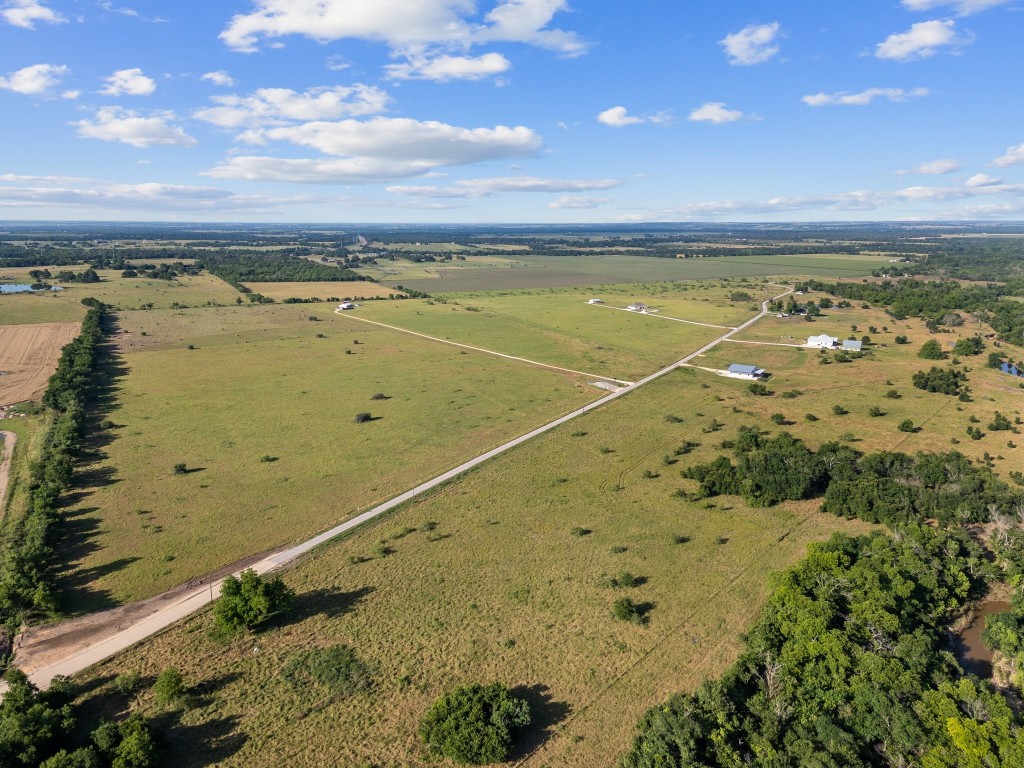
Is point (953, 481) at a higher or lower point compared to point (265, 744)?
higher

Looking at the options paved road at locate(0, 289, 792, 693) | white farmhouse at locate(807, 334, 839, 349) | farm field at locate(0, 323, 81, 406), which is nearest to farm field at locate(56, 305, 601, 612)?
paved road at locate(0, 289, 792, 693)

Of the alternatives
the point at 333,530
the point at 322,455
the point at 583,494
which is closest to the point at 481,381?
the point at 322,455

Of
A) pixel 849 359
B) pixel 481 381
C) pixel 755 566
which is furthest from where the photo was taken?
pixel 849 359

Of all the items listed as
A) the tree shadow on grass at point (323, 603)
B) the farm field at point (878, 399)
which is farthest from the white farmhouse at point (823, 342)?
the tree shadow on grass at point (323, 603)

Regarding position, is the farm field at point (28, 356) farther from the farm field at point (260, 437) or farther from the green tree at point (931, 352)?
the green tree at point (931, 352)

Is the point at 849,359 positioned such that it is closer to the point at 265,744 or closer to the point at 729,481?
the point at 729,481

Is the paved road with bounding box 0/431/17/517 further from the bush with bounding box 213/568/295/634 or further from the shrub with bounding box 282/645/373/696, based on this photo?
the shrub with bounding box 282/645/373/696
